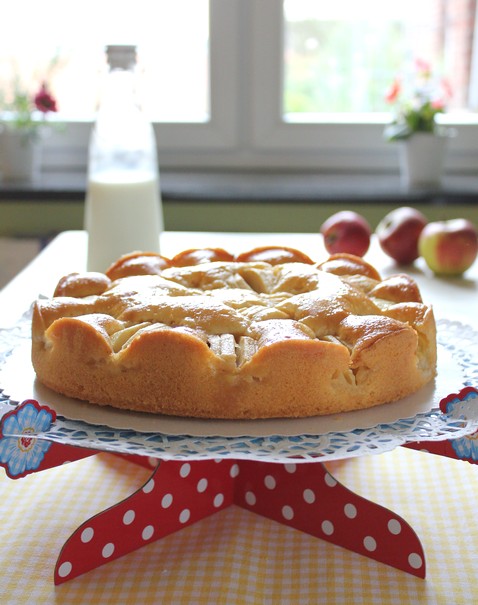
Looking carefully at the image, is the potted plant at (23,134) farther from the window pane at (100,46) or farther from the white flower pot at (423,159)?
the white flower pot at (423,159)

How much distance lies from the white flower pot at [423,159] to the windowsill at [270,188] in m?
0.03

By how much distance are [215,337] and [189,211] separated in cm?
160

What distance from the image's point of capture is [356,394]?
2.52ft

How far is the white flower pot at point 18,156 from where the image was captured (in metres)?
2.47

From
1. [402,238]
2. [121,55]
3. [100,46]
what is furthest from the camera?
[100,46]

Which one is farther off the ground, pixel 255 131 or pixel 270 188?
pixel 255 131

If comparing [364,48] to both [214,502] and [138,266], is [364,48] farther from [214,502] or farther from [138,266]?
[214,502]

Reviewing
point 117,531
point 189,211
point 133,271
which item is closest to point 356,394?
point 117,531

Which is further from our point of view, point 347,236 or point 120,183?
point 347,236

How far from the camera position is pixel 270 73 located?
252cm

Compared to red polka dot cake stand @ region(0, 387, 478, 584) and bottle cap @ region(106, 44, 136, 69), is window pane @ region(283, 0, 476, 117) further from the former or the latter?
red polka dot cake stand @ region(0, 387, 478, 584)

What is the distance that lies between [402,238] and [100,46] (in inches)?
55.4

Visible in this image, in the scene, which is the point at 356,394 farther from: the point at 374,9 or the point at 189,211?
the point at 374,9

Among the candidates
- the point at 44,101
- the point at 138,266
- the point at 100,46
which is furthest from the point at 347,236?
the point at 100,46
